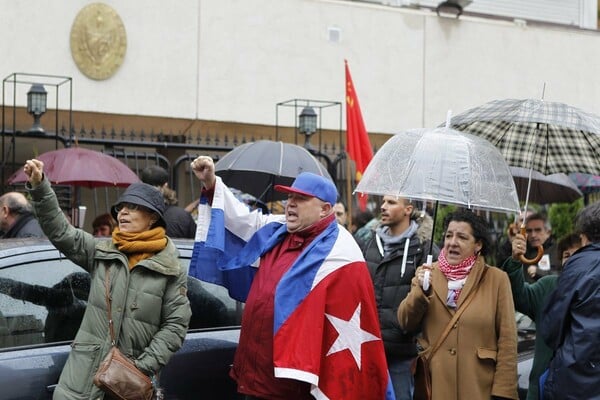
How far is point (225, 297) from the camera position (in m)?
5.77

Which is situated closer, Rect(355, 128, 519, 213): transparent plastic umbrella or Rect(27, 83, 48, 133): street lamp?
Rect(355, 128, 519, 213): transparent plastic umbrella

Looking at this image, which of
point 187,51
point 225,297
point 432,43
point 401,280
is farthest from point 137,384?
point 432,43

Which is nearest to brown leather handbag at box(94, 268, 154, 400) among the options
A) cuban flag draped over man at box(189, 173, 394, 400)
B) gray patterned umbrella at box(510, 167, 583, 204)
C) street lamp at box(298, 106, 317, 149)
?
cuban flag draped over man at box(189, 173, 394, 400)

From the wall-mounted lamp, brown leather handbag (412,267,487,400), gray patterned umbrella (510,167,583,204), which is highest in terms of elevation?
the wall-mounted lamp

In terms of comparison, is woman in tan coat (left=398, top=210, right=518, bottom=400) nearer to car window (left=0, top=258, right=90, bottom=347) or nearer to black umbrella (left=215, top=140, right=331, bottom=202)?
car window (left=0, top=258, right=90, bottom=347)

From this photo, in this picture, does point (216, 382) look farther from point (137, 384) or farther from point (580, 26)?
point (580, 26)

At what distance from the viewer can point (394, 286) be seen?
5.93 meters

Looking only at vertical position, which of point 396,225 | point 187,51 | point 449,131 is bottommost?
point 396,225

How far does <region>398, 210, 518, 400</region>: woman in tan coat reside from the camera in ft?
17.3

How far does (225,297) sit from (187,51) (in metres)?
7.05

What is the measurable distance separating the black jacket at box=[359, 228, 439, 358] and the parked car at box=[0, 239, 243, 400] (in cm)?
83

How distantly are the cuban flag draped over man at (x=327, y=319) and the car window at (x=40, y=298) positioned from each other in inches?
29.4

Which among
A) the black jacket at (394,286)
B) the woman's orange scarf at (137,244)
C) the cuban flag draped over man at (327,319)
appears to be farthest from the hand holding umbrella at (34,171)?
the black jacket at (394,286)

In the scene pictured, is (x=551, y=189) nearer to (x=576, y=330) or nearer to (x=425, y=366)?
(x=425, y=366)
